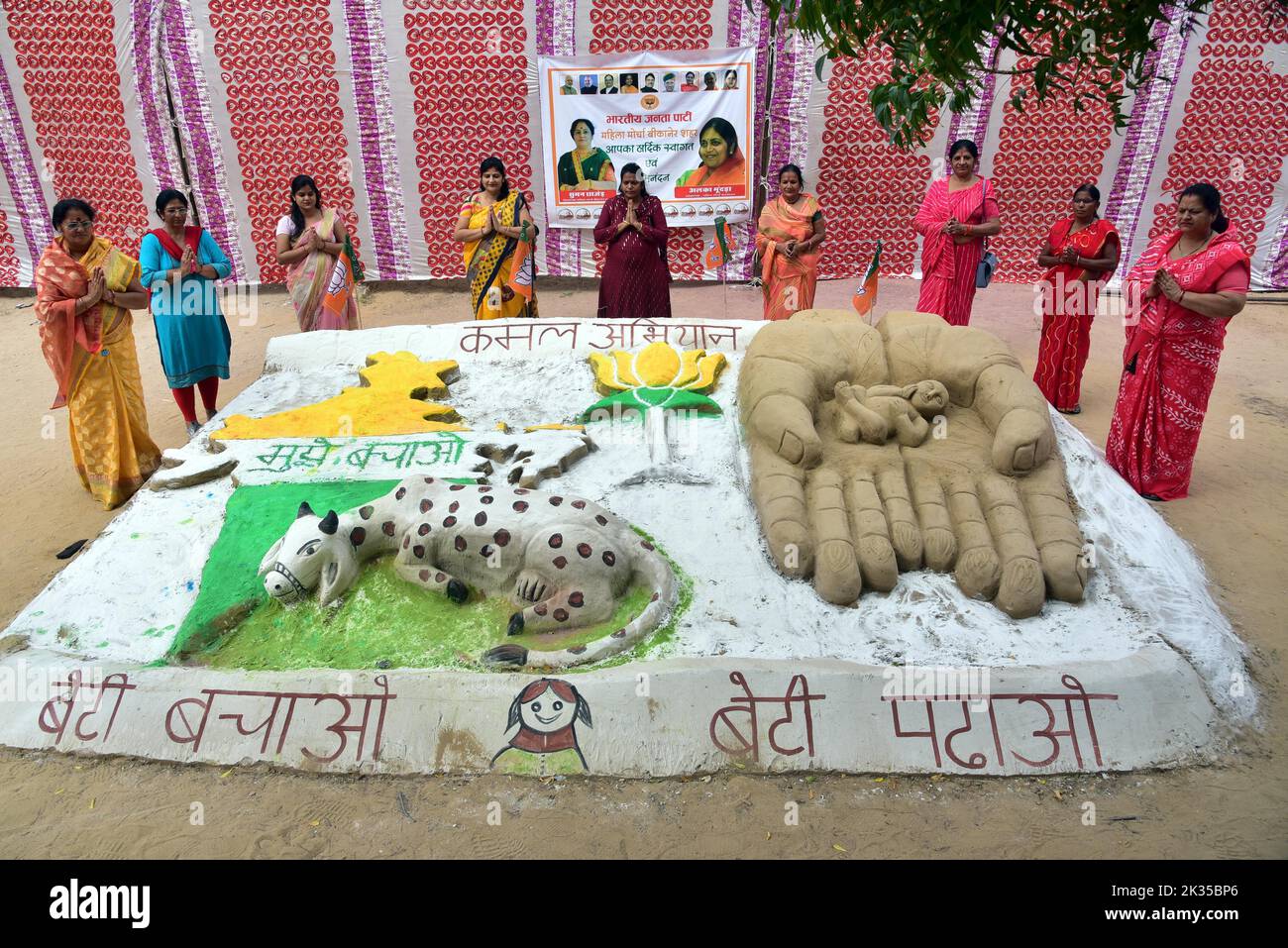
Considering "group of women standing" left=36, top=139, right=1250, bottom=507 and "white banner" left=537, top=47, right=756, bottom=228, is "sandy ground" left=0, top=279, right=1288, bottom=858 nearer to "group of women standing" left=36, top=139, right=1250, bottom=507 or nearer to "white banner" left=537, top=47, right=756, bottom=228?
"group of women standing" left=36, top=139, right=1250, bottom=507

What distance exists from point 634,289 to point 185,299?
2839 mm

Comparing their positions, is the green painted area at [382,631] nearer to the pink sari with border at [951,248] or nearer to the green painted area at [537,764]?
the green painted area at [537,764]

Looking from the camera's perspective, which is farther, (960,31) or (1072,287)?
(1072,287)

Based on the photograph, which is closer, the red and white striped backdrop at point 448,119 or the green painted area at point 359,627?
the green painted area at point 359,627

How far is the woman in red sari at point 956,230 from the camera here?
615cm

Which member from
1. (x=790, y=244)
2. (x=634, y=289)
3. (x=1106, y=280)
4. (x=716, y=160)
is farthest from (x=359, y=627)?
(x=716, y=160)

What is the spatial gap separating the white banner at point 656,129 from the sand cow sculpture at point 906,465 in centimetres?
493

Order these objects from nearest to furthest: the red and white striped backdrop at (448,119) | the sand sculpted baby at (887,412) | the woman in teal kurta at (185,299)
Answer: the sand sculpted baby at (887,412) → the woman in teal kurta at (185,299) → the red and white striped backdrop at (448,119)

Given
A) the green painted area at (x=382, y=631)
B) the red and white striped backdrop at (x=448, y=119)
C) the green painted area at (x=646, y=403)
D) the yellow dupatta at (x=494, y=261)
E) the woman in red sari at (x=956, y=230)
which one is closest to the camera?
the green painted area at (x=382, y=631)

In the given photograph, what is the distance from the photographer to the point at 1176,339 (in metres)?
4.81

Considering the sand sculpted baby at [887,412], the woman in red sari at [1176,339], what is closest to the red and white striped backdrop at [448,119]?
the woman in red sari at [1176,339]

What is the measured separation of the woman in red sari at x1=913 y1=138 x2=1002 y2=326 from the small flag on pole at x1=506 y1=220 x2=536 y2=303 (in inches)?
109

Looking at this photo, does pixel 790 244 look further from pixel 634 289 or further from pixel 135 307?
pixel 135 307

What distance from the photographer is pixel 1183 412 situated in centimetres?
489
